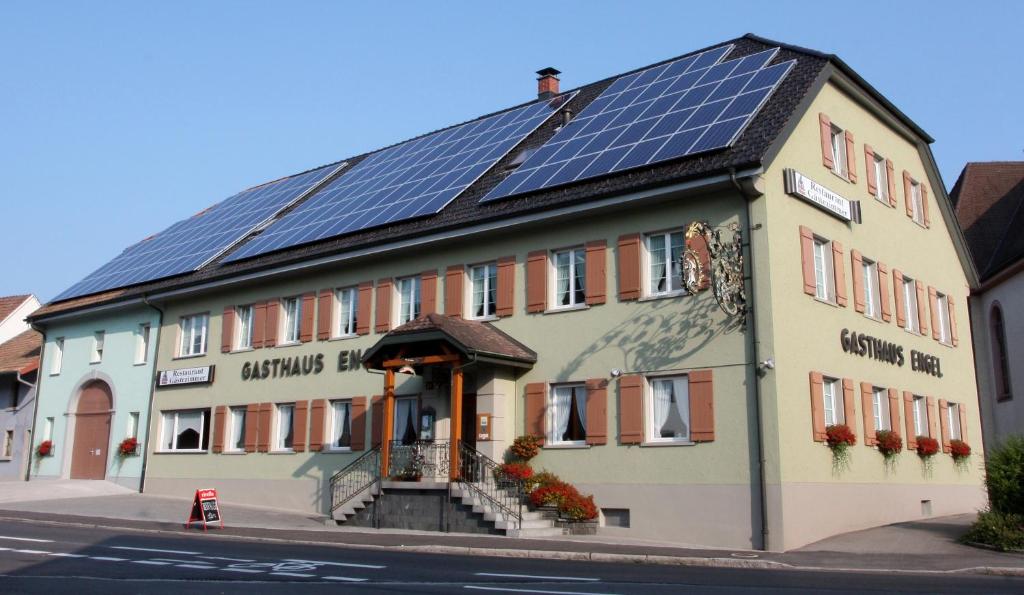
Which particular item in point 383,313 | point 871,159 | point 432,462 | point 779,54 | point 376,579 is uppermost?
point 779,54

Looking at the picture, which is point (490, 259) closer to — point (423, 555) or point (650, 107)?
point (650, 107)

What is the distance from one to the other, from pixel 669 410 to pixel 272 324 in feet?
41.5

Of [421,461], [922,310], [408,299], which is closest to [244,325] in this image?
[408,299]

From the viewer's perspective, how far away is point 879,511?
2028 centimetres

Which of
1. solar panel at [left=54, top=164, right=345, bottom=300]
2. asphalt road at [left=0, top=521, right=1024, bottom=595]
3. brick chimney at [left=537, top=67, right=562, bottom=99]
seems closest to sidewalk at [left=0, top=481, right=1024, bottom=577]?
asphalt road at [left=0, top=521, right=1024, bottom=595]

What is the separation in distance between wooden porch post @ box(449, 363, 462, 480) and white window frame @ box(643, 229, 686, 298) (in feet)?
14.0

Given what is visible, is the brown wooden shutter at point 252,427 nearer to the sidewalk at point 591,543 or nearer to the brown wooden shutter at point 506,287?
the sidewalk at point 591,543

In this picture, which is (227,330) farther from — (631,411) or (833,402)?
(833,402)

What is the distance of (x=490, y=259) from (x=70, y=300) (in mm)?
19135

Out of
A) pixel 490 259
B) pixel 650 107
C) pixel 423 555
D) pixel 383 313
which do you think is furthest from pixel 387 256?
pixel 423 555

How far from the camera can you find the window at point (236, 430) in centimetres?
2725

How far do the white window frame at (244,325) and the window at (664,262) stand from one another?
13.0 m

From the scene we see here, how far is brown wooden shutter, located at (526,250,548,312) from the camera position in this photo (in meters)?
21.0

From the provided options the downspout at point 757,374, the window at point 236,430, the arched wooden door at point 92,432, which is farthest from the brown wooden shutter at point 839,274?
the arched wooden door at point 92,432
